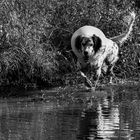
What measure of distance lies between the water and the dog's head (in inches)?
35.0

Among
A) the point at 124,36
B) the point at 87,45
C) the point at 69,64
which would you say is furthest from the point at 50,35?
the point at 124,36

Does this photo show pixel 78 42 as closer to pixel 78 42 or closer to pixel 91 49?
pixel 78 42

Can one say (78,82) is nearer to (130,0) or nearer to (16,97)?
(16,97)

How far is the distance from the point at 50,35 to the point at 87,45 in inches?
63.3

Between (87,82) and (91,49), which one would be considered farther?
(87,82)

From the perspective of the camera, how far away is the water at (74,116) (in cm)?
875

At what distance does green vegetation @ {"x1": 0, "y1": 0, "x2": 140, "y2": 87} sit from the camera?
45.5ft

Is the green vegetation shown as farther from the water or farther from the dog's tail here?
the water

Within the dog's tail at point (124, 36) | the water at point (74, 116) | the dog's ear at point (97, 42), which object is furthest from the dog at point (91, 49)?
the water at point (74, 116)

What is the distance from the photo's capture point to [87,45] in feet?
44.7

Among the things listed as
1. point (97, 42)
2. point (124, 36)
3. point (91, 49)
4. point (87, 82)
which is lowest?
point (87, 82)

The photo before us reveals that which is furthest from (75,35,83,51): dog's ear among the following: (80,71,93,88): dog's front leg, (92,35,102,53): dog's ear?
(80,71,93,88): dog's front leg

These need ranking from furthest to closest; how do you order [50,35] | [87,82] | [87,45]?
[50,35] < [87,82] < [87,45]

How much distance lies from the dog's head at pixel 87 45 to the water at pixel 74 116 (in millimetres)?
889
